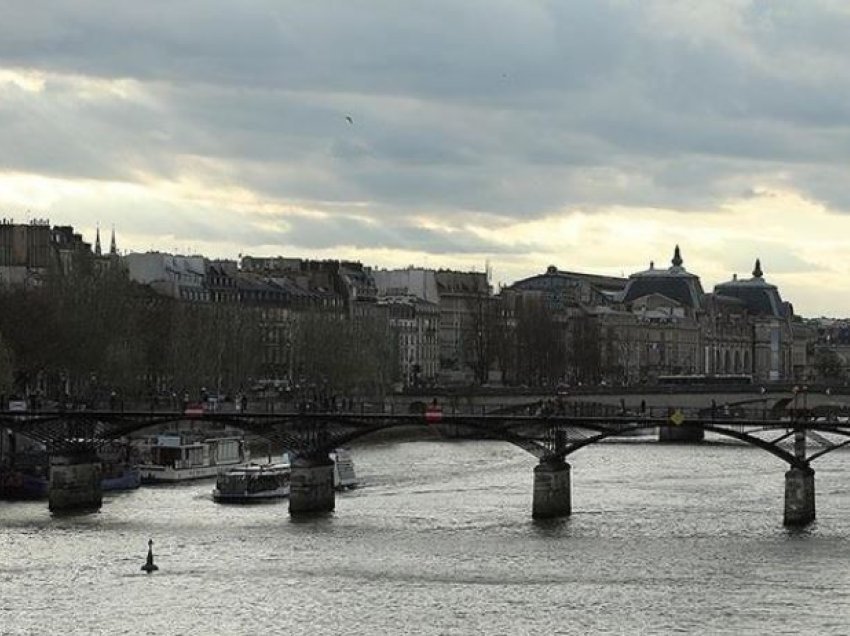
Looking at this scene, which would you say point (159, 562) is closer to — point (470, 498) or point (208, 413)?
point (208, 413)

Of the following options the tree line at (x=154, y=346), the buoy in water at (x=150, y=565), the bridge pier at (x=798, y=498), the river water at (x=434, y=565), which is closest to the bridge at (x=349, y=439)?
the bridge pier at (x=798, y=498)

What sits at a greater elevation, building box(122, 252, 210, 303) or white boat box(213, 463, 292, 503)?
building box(122, 252, 210, 303)

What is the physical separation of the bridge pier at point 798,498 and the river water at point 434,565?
107 centimetres

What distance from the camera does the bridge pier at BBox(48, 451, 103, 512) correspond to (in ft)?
265

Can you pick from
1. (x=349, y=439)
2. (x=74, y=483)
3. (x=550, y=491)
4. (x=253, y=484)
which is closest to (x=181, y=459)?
(x=253, y=484)

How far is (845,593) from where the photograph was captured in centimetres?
5988

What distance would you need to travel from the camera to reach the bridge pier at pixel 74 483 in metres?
80.9

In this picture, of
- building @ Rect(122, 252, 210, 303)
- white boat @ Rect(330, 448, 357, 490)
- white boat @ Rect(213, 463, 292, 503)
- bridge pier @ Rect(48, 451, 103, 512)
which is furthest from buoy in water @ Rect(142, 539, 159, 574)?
building @ Rect(122, 252, 210, 303)

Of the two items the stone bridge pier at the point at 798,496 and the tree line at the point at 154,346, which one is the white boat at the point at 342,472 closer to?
the tree line at the point at 154,346

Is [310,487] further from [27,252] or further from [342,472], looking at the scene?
[27,252]

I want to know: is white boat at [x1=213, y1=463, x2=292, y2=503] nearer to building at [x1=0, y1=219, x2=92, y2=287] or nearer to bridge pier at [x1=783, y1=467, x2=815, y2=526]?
bridge pier at [x1=783, y1=467, x2=815, y2=526]

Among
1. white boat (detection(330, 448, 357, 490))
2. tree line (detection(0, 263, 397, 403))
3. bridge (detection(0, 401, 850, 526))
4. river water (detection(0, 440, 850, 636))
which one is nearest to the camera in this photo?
river water (detection(0, 440, 850, 636))

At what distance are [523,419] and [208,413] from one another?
36.1 feet

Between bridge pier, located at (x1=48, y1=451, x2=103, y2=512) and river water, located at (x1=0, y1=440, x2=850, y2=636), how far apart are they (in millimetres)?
863
